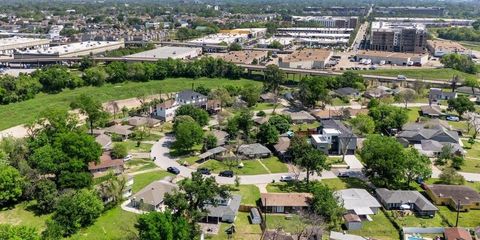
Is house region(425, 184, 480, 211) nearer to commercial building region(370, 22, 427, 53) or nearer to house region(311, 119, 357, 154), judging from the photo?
house region(311, 119, 357, 154)

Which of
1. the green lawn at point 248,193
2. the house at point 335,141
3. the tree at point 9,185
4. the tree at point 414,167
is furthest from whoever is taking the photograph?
the house at point 335,141

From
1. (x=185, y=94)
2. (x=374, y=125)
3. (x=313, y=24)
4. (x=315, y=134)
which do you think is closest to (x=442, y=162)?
(x=374, y=125)

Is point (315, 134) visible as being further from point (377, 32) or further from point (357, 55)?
point (377, 32)

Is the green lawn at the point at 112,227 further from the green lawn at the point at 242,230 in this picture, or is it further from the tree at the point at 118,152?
the tree at the point at 118,152

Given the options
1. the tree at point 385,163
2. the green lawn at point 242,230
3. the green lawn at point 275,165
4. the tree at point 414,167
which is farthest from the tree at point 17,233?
the tree at point 414,167

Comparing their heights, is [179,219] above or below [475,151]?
above

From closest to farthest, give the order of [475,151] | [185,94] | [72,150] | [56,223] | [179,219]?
[179,219] → [56,223] → [72,150] → [475,151] → [185,94]
